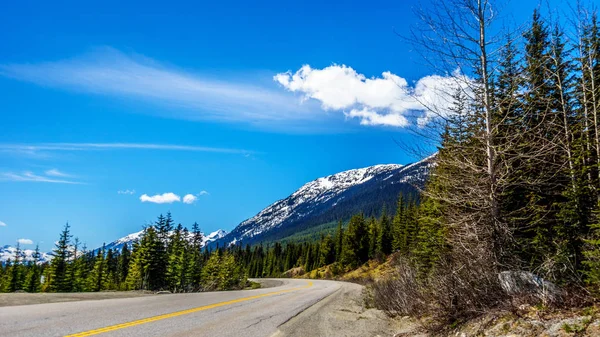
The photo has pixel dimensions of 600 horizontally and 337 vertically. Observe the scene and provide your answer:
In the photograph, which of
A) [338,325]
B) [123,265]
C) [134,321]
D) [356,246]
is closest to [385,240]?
[356,246]

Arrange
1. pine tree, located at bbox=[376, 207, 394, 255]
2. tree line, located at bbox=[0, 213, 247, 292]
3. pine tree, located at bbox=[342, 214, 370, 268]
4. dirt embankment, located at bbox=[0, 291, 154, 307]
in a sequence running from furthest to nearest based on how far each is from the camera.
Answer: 1. pine tree, located at bbox=[376, 207, 394, 255]
2. pine tree, located at bbox=[342, 214, 370, 268]
3. tree line, located at bbox=[0, 213, 247, 292]
4. dirt embankment, located at bbox=[0, 291, 154, 307]

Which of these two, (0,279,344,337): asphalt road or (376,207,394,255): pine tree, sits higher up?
(376,207,394,255): pine tree

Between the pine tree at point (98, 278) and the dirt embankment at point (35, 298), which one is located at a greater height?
the dirt embankment at point (35, 298)

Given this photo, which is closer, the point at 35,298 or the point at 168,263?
the point at 35,298

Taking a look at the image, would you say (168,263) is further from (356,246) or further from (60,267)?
(356,246)

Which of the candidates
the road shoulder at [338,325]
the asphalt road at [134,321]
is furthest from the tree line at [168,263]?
the asphalt road at [134,321]

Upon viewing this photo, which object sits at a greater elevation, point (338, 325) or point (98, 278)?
point (338, 325)

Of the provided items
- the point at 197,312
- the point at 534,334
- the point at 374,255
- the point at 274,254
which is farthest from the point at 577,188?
the point at 274,254

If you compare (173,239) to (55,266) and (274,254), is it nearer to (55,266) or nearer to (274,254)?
(55,266)

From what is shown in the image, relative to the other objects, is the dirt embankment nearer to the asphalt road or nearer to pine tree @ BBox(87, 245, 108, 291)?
the asphalt road

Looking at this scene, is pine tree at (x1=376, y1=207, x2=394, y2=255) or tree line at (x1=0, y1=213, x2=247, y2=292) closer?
tree line at (x1=0, y1=213, x2=247, y2=292)

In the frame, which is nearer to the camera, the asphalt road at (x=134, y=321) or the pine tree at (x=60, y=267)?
the asphalt road at (x=134, y=321)

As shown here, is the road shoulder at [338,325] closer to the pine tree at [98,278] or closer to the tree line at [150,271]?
the tree line at [150,271]

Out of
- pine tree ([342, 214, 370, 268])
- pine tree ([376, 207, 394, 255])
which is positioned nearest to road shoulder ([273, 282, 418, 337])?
pine tree ([342, 214, 370, 268])
